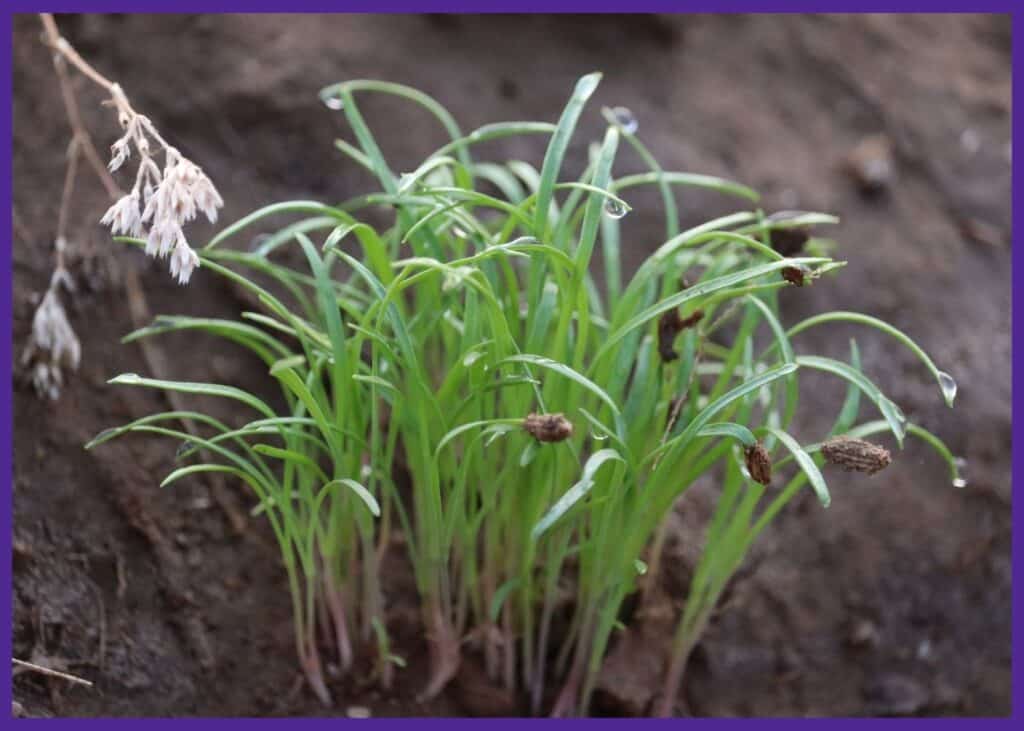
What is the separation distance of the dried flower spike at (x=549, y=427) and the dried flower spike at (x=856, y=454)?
281mm

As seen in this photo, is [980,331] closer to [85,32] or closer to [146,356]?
[146,356]

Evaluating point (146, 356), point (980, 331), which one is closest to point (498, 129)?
point (146, 356)

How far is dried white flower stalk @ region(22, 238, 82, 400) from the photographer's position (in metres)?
1.43

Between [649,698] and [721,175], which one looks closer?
[649,698]

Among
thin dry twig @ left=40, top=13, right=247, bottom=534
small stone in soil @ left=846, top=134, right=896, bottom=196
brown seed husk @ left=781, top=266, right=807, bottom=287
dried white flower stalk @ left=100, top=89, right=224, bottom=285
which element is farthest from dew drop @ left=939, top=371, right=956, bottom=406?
small stone in soil @ left=846, top=134, right=896, bottom=196

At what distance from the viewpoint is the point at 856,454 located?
3.64 feet

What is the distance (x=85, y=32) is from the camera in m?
1.83

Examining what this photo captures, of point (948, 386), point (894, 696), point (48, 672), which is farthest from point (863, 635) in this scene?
point (48, 672)

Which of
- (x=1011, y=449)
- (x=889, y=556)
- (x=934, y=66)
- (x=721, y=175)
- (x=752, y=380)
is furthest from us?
(x=934, y=66)

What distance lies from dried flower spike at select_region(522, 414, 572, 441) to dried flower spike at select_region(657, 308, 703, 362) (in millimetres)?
264

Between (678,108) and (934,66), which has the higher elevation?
(934,66)

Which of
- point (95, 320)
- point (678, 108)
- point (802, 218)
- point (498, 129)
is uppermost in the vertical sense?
point (678, 108)

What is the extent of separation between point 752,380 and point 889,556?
2.45 ft

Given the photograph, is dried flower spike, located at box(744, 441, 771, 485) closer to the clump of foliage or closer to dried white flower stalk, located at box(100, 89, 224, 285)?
the clump of foliage
